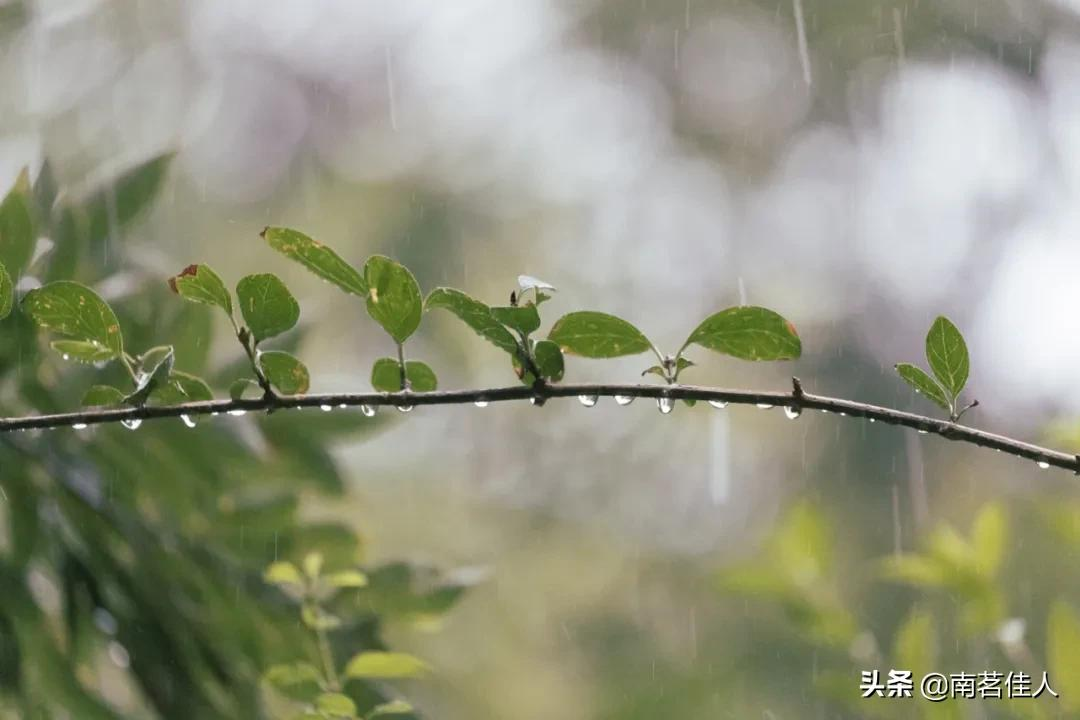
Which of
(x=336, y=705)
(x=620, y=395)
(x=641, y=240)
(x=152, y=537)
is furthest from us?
(x=641, y=240)

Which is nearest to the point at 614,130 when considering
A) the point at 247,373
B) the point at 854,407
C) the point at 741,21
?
the point at 741,21

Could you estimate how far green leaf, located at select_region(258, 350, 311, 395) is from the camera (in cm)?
33

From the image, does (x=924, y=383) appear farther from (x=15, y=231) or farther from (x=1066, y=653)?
(x=15, y=231)

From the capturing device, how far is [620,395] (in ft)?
0.91

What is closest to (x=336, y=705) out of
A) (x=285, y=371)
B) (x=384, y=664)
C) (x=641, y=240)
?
(x=384, y=664)

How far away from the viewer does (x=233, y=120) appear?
367cm

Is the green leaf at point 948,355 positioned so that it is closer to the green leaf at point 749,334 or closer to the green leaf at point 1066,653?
the green leaf at point 749,334

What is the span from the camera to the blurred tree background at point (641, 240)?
8.61 ft

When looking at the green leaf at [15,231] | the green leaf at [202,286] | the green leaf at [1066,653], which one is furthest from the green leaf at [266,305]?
the green leaf at [1066,653]

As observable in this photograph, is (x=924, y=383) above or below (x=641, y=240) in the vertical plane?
below

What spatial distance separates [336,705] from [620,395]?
0.75 ft

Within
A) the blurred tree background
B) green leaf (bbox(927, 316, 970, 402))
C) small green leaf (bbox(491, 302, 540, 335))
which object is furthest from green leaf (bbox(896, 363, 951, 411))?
the blurred tree background

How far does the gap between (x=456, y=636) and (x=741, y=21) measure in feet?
9.30

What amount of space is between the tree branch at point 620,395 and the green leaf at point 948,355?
0.11ft
